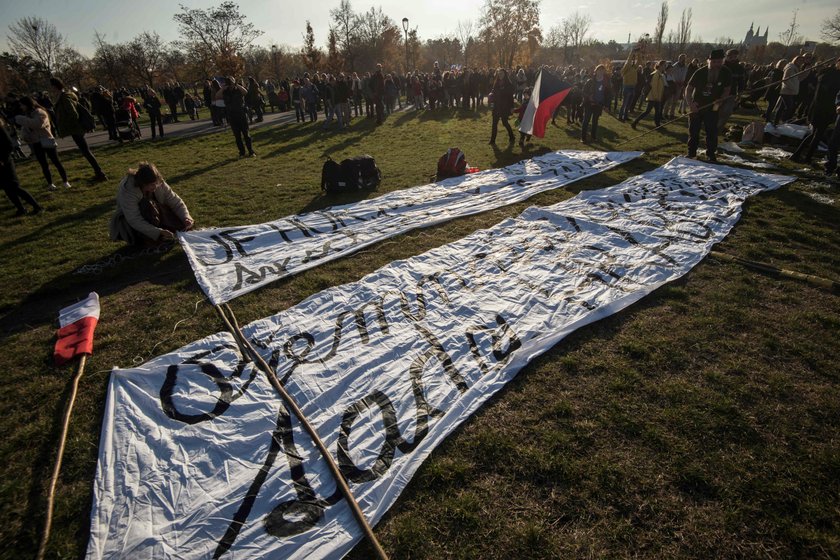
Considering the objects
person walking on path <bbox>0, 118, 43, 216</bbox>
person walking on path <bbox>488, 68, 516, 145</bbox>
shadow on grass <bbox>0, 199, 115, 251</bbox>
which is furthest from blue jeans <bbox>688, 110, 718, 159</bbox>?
person walking on path <bbox>0, 118, 43, 216</bbox>

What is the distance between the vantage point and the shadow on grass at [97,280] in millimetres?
4436

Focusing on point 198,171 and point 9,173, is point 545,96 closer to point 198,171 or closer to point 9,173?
point 198,171

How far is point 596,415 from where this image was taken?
304cm

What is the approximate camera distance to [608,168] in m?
9.32

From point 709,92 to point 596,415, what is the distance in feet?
30.3

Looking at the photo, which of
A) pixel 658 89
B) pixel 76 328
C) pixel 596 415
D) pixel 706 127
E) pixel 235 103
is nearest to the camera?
pixel 596 415

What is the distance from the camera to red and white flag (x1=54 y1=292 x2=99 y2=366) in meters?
3.70

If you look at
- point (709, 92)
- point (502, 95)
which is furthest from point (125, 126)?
point (709, 92)

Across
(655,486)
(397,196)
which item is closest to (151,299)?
(397,196)

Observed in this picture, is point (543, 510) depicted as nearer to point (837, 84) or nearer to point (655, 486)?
point (655, 486)

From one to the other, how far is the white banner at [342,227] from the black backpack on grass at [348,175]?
0.93 metres

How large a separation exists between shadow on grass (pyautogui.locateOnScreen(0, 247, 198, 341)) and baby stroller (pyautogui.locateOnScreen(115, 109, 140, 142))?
1233 cm

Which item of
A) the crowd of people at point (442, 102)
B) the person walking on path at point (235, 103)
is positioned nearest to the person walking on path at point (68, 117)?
the crowd of people at point (442, 102)

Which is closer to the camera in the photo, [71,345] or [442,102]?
[71,345]
